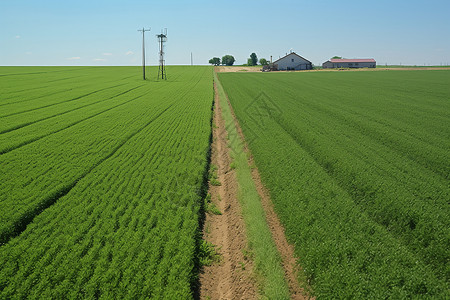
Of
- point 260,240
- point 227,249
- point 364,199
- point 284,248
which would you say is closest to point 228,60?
point 364,199

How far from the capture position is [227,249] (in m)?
7.71

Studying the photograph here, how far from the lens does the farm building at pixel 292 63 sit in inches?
4001

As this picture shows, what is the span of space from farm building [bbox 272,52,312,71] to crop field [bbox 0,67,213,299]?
93.2 m

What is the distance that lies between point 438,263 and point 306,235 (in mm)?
2897

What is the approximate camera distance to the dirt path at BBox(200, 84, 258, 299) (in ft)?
20.5

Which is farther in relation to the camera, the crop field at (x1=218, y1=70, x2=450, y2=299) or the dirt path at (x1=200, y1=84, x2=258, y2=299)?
the dirt path at (x1=200, y1=84, x2=258, y2=299)

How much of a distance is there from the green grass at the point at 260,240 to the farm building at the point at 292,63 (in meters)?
96.9

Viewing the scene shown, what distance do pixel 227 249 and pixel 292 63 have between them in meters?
104

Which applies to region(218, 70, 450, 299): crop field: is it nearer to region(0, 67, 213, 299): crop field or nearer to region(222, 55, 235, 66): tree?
region(0, 67, 213, 299): crop field

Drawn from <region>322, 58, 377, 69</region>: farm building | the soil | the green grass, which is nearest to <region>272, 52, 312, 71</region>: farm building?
<region>322, 58, 377, 69</region>: farm building

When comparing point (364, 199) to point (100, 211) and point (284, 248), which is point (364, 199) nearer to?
point (284, 248)

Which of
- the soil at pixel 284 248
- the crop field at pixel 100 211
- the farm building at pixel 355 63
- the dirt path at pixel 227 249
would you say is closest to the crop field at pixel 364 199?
the soil at pixel 284 248

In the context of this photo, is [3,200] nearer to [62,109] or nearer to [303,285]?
[303,285]

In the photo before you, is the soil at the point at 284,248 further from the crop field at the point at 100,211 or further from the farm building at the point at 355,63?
the farm building at the point at 355,63
